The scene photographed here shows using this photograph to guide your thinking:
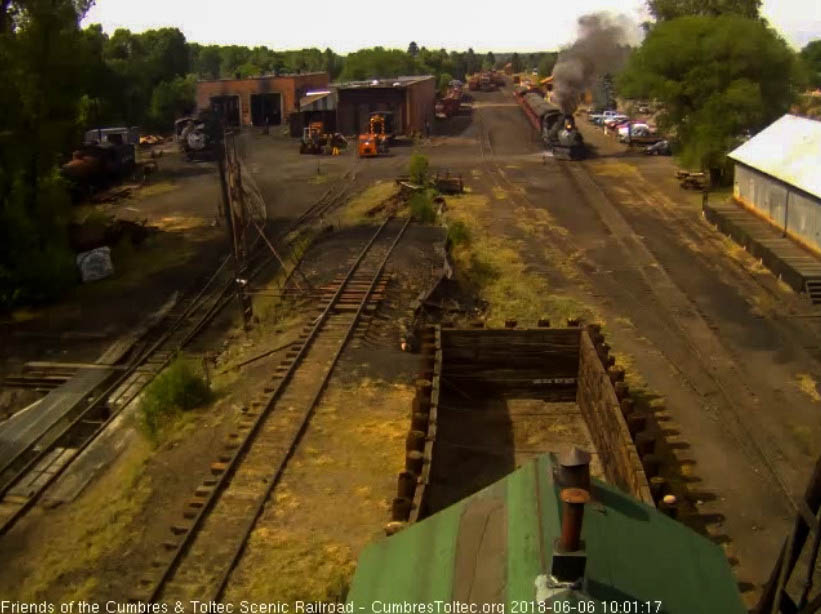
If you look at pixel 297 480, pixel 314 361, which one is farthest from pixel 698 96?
pixel 297 480

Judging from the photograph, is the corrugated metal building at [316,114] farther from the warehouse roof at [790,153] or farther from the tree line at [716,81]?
the warehouse roof at [790,153]

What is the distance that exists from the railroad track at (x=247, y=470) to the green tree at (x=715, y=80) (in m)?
22.4

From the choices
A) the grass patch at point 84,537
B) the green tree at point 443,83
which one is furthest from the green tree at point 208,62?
the grass patch at point 84,537

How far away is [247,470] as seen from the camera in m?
12.3

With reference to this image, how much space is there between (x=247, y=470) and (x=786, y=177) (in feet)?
66.2

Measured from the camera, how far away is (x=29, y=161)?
24.2 meters

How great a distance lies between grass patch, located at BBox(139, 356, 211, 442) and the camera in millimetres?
14641

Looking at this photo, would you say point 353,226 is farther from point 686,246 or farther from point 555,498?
point 555,498

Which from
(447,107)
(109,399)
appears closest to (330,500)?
(109,399)

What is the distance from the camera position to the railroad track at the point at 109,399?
44.2ft

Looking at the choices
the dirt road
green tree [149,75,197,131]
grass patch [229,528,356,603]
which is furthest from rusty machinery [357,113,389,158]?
grass patch [229,528,356,603]

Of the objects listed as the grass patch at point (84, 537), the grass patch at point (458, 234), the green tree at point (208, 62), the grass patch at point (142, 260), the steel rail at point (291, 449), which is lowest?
the grass patch at point (84, 537)

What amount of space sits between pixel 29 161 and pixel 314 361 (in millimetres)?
13382

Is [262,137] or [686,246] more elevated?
[262,137]
